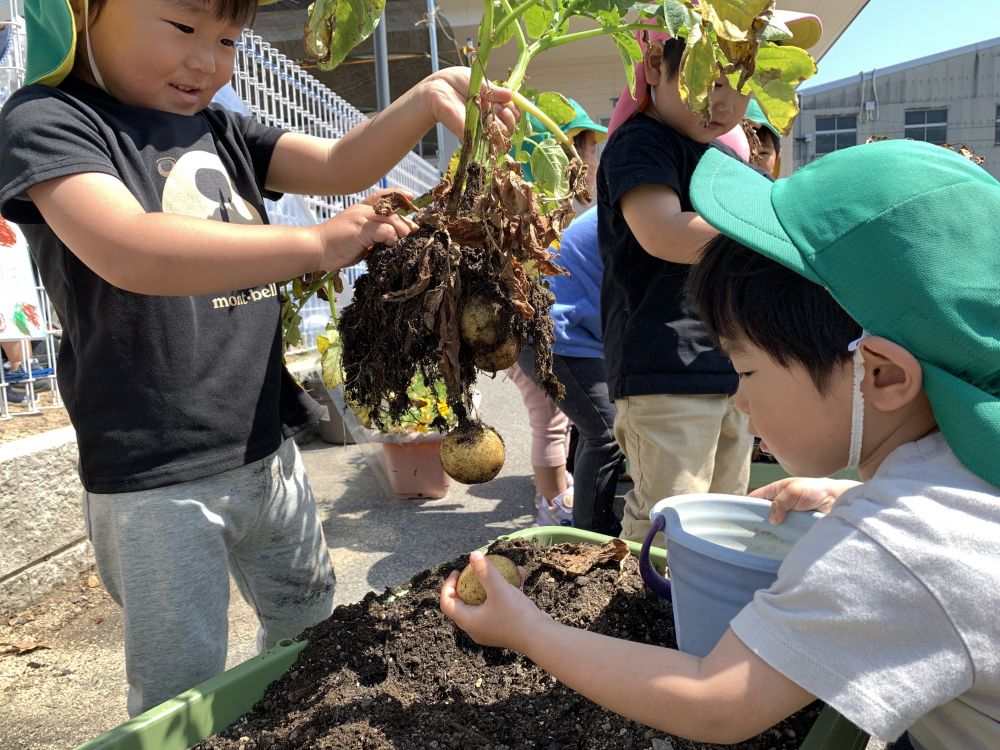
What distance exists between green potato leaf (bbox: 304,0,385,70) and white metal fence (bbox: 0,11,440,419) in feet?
5.23

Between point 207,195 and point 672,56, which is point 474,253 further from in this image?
point 672,56

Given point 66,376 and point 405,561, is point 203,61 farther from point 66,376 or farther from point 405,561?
point 405,561

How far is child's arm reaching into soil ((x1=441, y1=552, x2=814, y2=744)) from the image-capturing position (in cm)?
94

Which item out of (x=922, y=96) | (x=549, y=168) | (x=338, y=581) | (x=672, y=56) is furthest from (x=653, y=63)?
(x=922, y=96)

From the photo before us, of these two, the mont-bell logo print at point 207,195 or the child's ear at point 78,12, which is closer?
the child's ear at point 78,12

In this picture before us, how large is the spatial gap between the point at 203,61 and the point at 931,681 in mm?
1581

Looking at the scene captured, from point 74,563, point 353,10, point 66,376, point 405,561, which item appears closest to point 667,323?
point 353,10

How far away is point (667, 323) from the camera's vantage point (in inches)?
86.4

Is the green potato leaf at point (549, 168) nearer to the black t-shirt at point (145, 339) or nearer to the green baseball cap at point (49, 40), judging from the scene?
the black t-shirt at point (145, 339)

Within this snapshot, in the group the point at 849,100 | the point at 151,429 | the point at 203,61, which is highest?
the point at 849,100

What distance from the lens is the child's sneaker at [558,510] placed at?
379cm

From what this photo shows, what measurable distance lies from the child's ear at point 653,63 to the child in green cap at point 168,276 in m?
0.74

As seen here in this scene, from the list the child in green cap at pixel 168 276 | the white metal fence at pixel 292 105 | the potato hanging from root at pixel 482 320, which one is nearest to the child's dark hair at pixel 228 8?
the child in green cap at pixel 168 276

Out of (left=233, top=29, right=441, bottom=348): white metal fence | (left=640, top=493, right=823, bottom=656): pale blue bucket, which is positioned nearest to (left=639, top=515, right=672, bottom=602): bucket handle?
(left=640, top=493, right=823, bottom=656): pale blue bucket
